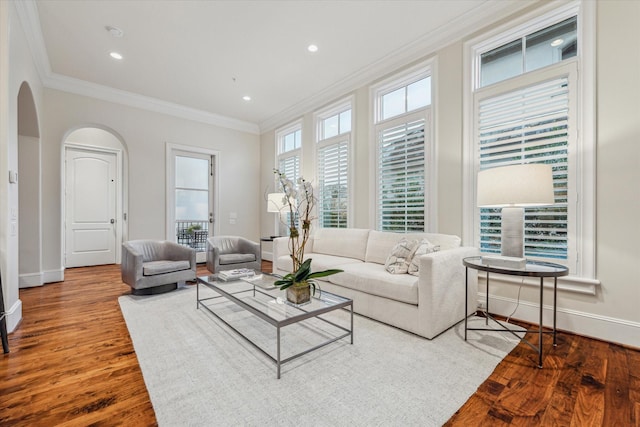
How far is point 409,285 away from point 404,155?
74.9 inches

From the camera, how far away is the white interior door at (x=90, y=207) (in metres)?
5.50

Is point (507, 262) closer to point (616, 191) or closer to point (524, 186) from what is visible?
point (524, 186)

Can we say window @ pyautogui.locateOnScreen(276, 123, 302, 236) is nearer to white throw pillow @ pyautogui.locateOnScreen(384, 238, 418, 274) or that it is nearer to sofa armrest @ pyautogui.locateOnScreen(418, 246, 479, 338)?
white throw pillow @ pyautogui.locateOnScreen(384, 238, 418, 274)

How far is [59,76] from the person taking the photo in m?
4.30

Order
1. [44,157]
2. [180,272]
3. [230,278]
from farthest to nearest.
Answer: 1. [44,157]
2. [180,272]
3. [230,278]

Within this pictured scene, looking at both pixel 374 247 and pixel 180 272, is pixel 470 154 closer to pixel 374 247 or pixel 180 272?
pixel 374 247

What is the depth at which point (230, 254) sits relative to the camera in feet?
14.5

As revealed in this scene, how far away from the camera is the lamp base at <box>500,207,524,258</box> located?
84.4 inches

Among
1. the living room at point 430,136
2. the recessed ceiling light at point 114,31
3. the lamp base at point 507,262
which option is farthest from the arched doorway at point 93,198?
the lamp base at point 507,262

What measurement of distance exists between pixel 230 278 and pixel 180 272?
3.74ft

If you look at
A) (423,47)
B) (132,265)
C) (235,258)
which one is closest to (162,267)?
(132,265)

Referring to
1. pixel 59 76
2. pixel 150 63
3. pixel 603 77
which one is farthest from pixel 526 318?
pixel 59 76

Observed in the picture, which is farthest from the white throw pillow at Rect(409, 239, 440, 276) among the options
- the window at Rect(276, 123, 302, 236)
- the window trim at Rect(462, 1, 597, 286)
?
the window at Rect(276, 123, 302, 236)

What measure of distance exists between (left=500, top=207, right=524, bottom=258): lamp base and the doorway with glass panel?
532cm
